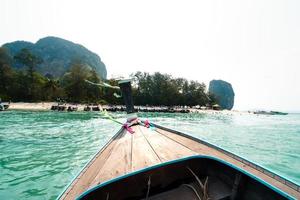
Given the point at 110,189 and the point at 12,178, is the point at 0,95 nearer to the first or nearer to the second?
the point at 12,178

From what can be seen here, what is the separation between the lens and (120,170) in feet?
11.2

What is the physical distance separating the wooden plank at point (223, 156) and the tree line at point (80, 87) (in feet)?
173

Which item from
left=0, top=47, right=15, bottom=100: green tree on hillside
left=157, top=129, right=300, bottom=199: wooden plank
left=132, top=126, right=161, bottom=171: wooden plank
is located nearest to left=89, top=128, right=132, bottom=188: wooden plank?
left=132, top=126, right=161, bottom=171: wooden plank

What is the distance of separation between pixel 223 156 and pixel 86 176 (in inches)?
98.6

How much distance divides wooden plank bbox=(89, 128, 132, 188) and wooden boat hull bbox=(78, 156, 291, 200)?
0.13 metres

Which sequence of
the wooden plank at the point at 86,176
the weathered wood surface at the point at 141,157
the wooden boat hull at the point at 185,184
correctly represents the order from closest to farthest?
1. the wooden plank at the point at 86,176
2. the weathered wood surface at the point at 141,157
3. the wooden boat hull at the point at 185,184

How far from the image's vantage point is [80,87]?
7569cm

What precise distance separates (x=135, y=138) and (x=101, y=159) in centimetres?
140

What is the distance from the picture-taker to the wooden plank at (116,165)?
3242 mm

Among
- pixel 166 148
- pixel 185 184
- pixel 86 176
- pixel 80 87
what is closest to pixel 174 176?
pixel 185 184

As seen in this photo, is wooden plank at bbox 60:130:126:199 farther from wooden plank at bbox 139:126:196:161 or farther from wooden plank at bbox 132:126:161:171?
wooden plank at bbox 139:126:196:161

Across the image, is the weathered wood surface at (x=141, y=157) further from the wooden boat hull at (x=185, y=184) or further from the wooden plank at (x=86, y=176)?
the wooden boat hull at (x=185, y=184)

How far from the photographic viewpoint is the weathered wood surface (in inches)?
120

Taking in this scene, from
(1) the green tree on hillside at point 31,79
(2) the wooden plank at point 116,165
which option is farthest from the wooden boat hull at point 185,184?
(1) the green tree on hillside at point 31,79
